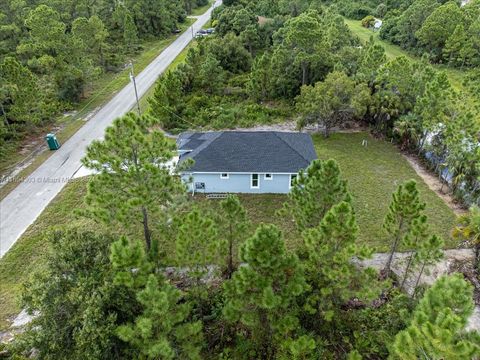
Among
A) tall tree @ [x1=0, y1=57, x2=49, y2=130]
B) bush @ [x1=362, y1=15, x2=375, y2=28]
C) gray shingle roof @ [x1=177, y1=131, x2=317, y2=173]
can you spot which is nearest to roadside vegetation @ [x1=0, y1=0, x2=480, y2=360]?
gray shingle roof @ [x1=177, y1=131, x2=317, y2=173]

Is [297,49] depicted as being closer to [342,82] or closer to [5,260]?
[342,82]

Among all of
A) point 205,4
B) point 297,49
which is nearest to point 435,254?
point 297,49

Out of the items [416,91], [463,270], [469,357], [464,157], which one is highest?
[469,357]

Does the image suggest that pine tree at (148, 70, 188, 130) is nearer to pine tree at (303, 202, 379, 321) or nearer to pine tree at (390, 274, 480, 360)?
pine tree at (303, 202, 379, 321)

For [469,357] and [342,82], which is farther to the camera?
[342,82]

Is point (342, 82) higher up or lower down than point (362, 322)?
higher up

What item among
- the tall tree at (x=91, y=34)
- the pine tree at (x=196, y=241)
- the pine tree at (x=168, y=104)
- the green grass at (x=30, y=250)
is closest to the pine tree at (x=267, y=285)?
A: the pine tree at (x=196, y=241)
